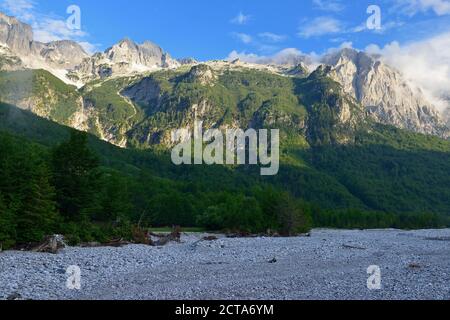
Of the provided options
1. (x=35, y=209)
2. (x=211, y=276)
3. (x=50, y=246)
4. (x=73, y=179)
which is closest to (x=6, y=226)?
(x=35, y=209)

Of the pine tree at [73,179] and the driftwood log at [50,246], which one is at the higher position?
the pine tree at [73,179]

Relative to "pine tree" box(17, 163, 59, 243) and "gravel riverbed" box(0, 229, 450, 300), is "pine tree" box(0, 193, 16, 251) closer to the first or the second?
"pine tree" box(17, 163, 59, 243)

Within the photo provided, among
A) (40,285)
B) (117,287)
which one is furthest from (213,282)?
(40,285)

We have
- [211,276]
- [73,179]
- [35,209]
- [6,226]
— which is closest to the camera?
[211,276]

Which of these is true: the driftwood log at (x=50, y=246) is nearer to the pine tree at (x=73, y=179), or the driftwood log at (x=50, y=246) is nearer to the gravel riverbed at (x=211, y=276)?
the gravel riverbed at (x=211, y=276)

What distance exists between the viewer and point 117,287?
1018 inches

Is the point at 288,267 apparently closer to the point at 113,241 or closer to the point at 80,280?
the point at 80,280

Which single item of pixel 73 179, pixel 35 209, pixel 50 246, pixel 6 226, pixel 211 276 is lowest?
pixel 211 276

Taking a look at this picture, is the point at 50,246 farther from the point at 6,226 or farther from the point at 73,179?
the point at 73,179

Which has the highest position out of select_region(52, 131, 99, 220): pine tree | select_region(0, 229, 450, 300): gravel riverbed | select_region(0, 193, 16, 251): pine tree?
select_region(52, 131, 99, 220): pine tree

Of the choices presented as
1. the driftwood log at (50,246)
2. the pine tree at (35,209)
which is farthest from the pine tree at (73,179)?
the driftwood log at (50,246)

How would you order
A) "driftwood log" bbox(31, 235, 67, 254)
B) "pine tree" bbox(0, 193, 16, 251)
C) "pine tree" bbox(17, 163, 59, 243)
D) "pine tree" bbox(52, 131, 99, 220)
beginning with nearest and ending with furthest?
"pine tree" bbox(0, 193, 16, 251), "driftwood log" bbox(31, 235, 67, 254), "pine tree" bbox(17, 163, 59, 243), "pine tree" bbox(52, 131, 99, 220)

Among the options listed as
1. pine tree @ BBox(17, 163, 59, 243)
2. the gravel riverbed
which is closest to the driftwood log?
the gravel riverbed

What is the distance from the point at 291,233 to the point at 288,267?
53.7m
